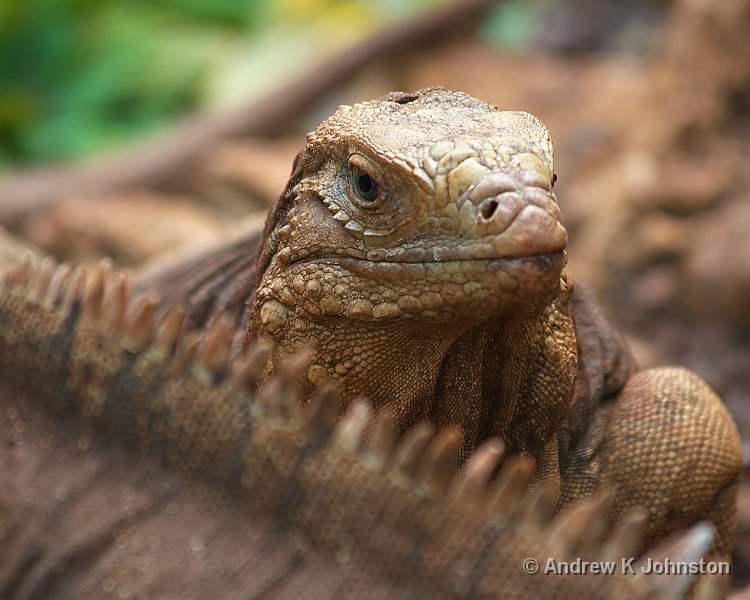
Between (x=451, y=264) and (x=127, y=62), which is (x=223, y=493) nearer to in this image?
(x=451, y=264)

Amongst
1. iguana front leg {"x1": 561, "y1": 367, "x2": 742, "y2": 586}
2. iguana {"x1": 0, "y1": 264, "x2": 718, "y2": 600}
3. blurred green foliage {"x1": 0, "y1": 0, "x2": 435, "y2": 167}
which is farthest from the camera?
blurred green foliage {"x1": 0, "y1": 0, "x2": 435, "y2": 167}

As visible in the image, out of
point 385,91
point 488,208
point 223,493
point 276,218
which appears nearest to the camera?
point 223,493

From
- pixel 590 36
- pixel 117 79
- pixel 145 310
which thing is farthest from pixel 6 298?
pixel 590 36

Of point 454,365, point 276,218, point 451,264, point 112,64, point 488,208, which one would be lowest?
point 112,64

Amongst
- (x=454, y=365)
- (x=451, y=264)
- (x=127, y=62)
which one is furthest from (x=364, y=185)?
(x=127, y=62)

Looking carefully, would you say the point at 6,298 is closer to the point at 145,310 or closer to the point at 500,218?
the point at 145,310

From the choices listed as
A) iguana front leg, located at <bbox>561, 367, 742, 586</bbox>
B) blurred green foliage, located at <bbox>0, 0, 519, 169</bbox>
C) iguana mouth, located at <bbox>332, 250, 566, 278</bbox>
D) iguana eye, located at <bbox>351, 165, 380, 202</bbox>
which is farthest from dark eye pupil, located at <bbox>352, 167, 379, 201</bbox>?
blurred green foliage, located at <bbox>0, 0, 519, 169</bbox>

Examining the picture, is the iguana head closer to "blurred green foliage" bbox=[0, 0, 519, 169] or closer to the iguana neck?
the iguana neck
